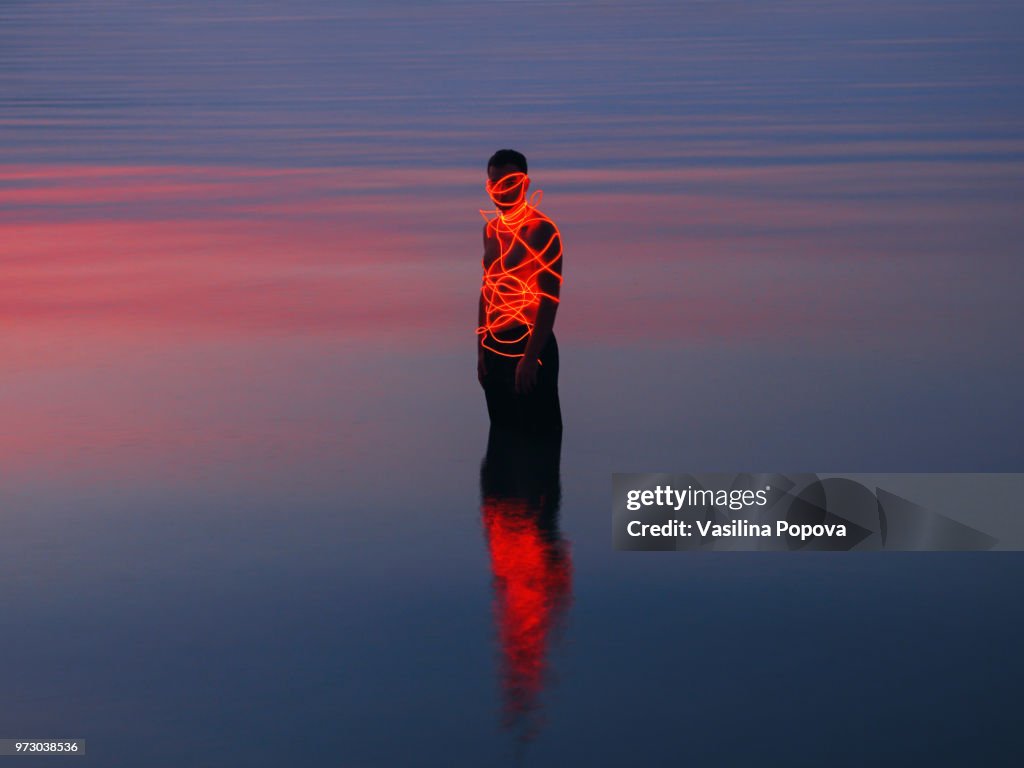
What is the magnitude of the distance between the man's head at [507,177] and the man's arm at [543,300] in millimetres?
207

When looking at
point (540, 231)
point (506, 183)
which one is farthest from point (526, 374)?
point (506, 183)

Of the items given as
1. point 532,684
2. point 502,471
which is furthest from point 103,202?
point 532,684

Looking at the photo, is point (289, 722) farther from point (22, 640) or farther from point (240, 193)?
point (240, 193)

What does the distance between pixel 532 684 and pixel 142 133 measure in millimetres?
18879

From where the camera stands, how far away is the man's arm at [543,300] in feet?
27.3

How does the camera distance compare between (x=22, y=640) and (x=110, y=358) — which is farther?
(x=110, y=358)

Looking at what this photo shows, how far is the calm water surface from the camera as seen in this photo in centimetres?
540

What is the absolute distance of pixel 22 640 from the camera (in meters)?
5.98

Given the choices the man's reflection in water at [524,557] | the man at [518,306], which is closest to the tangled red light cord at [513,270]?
the man at [518,306]

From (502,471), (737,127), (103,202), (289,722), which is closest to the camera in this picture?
(289,722)

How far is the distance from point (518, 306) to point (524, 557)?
199 centimetres

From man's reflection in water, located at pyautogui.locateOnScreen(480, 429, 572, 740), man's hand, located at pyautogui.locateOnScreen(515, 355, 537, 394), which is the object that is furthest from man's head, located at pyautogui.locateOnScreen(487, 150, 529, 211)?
man's reflection in water, located at pyautogui.locateOnScreen(480, 429, 572, 740)

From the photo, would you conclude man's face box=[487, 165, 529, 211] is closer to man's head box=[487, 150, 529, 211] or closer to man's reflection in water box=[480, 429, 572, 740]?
man's head box=[487, 150, 529, 211]

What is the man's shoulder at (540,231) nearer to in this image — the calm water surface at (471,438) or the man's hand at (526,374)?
the man's hand at (526,374)
